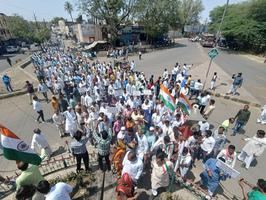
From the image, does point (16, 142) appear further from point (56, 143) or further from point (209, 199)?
point (209, 199)

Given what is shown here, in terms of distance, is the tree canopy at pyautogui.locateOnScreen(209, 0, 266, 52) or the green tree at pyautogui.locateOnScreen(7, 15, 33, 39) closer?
the tree canopy at pyautogui.locateOnScreen(209, 0, 266, 52)

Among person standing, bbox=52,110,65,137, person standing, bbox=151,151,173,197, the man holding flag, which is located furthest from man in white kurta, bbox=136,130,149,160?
person standing, bbox=52,110,65,137

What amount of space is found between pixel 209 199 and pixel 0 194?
5885mm

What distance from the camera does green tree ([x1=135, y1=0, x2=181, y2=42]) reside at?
33.6m

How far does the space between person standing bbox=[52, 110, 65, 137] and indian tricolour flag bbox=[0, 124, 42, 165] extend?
3331mm

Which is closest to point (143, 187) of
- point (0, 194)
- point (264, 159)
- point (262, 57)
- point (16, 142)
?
point (16, 142)

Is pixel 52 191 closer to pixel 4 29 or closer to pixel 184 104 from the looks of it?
pixel 184 104

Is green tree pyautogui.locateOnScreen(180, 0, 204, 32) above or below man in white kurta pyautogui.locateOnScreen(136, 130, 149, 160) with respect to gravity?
above

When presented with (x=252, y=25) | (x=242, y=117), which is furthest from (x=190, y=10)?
(x=242, y=117)

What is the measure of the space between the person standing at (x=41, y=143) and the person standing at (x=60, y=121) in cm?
126

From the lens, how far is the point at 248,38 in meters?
29.3

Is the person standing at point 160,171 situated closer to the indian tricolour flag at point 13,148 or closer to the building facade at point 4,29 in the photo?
the indian tricolour flag at point 13,148

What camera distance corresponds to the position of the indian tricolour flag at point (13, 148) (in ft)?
13.7

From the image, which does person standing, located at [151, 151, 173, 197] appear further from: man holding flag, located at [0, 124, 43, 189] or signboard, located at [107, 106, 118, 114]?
signboard, located at [107, 106, 118, 114]
